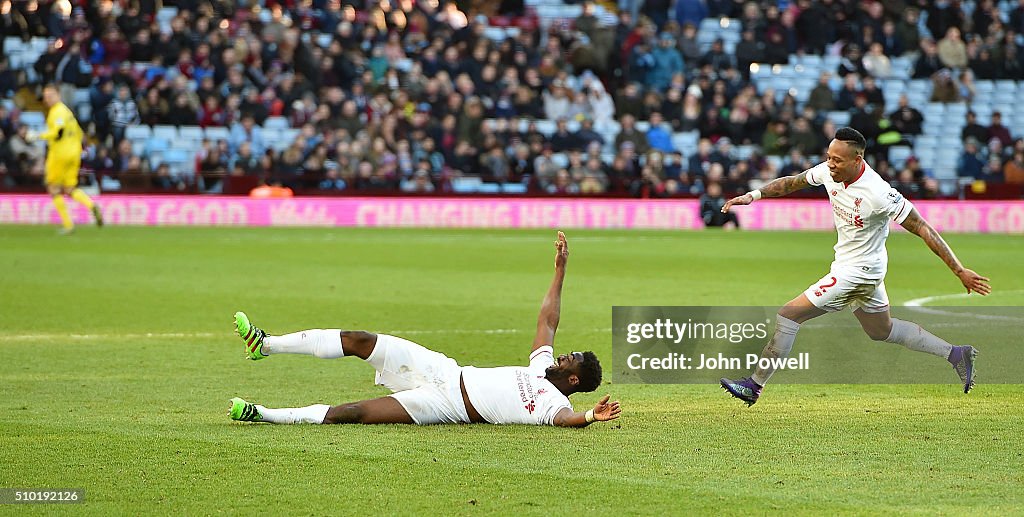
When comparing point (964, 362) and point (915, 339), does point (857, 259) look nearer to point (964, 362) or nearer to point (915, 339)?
point (915, 339)

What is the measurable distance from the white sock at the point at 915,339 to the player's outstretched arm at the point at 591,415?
2.31 m

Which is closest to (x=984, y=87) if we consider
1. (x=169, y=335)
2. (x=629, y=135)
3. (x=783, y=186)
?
(x=629, y=135)

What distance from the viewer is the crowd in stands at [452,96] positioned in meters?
28.8

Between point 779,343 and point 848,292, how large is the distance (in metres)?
0.54

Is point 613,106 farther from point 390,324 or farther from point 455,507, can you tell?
point 455,507

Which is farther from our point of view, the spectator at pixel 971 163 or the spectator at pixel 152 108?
the spectator at pixel 971 163

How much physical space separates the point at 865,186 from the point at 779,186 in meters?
0.62

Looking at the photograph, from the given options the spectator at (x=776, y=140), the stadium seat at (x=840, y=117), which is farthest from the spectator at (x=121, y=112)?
the stadium seat at (x=840, y=117)

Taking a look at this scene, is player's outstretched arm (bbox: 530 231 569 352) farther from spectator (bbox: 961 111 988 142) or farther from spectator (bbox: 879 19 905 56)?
spectator (bbox: 879 19 905 56)

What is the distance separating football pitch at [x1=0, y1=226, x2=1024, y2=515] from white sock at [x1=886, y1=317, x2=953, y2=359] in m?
0.33

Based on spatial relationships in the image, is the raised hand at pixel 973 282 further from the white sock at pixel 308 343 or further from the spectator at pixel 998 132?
the spectator at pixel 998 132

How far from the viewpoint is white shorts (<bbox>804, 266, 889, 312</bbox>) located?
8.87m

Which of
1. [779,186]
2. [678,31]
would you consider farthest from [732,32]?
[779,186]

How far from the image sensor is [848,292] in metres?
8.91
